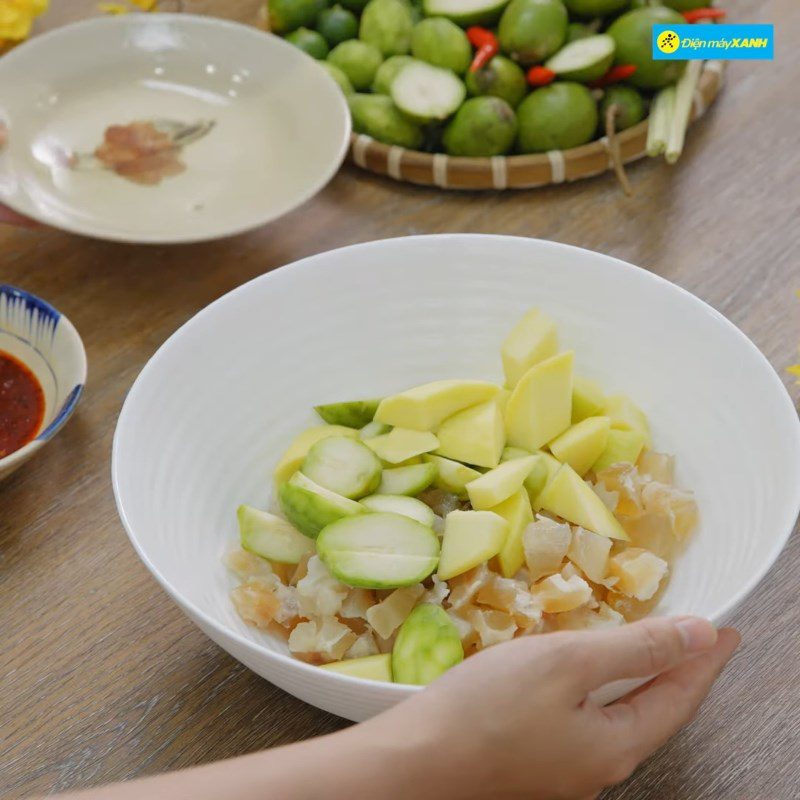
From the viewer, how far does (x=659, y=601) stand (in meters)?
1.03

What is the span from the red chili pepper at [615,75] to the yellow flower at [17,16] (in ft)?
3.47

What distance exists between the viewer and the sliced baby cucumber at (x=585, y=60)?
176 centimetres

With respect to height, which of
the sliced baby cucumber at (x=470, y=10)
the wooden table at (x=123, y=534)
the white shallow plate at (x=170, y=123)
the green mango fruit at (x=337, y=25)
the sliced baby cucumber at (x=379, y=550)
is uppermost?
the sliced baby cucumber at (x=470, y=10)

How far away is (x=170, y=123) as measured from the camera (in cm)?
186

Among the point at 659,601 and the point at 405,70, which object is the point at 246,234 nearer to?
the point at 405,70

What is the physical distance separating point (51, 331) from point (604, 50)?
1052 mm

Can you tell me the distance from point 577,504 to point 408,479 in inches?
7.2

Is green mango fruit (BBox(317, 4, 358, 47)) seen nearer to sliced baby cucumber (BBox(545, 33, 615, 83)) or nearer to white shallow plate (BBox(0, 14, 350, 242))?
white shallow plate (BBox(0, 14, 350, 242))

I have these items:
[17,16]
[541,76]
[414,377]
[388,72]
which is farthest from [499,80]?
[17,16]

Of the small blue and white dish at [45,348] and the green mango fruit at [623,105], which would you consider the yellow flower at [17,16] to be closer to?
the small blue and white dish at [45,348]

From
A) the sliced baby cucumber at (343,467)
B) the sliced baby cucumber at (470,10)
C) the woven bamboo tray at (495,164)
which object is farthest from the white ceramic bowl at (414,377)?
the sliced baby cucumber at (470,10)

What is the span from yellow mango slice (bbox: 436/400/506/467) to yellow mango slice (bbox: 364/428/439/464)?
0.06 ft

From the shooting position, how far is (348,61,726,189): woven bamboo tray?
175 centimetres

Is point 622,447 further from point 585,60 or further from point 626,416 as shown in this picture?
point 585,60
